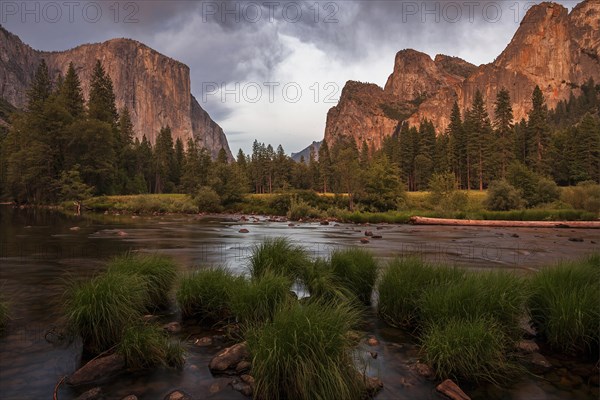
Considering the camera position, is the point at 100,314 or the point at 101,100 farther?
the point at 101,100

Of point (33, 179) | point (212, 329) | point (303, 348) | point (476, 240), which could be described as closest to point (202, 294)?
point (212, 329)

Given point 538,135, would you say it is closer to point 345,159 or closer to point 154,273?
point 345,159

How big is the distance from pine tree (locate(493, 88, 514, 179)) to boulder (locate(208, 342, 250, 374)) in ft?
255

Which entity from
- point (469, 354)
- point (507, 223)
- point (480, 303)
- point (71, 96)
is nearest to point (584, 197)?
point (507, 223)

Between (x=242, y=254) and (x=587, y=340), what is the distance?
1399 cm

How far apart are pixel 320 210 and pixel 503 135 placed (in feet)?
158

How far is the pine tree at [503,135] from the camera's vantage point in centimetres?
7288

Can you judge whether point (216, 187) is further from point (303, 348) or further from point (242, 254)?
point (303, 348)

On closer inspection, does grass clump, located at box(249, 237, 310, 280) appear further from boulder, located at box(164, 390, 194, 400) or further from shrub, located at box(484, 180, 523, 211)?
shrub, located at box(484, 180, 523, 211)

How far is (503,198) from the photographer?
45750mm

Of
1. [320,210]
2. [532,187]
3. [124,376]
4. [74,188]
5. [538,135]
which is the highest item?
[538,135]

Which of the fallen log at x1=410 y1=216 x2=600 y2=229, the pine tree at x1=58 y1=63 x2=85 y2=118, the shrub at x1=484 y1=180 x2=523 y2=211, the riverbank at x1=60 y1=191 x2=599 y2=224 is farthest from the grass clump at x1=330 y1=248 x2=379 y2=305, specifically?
the pine tree at x1=58 y1=63 x2=85 y2=118

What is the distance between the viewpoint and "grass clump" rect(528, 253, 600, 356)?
6156 millimetres

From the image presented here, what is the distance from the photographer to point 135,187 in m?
87.3
